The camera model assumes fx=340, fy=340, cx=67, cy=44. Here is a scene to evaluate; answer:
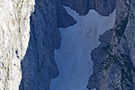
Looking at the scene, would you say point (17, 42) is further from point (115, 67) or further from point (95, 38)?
point (95, 38)

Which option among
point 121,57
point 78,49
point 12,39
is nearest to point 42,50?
point 78,49

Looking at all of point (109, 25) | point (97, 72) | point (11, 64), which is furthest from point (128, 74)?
point (109, 25)

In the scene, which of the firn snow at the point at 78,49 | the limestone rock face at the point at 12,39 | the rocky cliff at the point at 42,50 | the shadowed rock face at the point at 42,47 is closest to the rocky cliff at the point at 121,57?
the rocky cliff at the point at 42,50

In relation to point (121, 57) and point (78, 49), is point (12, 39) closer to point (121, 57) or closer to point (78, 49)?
point (121, 57)

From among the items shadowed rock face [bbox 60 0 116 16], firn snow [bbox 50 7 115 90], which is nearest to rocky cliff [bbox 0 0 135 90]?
firn snow [bbox 50 7 115 90]

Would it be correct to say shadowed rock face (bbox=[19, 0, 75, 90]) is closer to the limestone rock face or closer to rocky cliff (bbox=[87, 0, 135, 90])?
the limestone rock face
